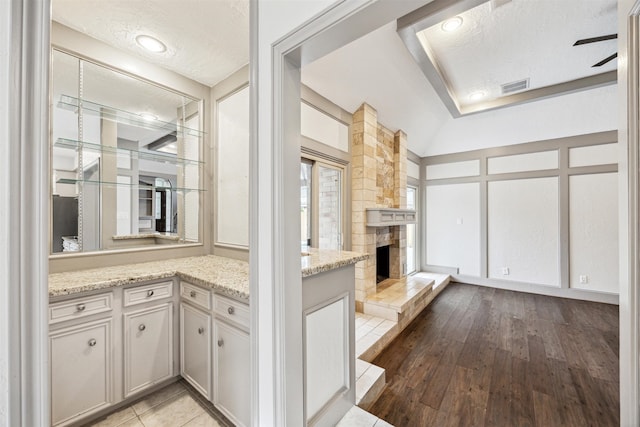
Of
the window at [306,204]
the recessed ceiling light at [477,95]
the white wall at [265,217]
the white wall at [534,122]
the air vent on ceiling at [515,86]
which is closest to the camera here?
the white wall at [265,217]

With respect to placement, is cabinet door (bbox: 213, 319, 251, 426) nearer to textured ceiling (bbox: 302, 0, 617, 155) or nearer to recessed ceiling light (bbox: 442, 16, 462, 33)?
textured ceiling (bbox: 302, 0, 617, 155)

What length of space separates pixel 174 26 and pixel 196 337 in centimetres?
222

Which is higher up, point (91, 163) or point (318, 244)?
point (91, 163)

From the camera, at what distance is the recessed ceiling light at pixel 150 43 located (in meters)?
2.01

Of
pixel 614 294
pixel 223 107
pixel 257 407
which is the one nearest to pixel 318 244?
pixel 223 107

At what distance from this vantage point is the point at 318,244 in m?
3.16

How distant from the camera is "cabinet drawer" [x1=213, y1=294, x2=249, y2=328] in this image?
1.50 metres

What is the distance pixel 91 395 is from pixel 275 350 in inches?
54.2

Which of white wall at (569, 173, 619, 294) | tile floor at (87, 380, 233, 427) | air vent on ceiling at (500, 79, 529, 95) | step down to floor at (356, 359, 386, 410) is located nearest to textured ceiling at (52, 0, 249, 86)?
tile floor at (87, 380, 233, 427)

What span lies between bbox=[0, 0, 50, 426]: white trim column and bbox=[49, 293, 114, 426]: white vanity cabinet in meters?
1.08

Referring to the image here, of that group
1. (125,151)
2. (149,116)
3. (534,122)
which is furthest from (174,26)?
(534,122)

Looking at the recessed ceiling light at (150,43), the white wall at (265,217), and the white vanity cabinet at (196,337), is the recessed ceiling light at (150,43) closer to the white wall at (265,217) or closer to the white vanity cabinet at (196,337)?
the white wall at (265,217)

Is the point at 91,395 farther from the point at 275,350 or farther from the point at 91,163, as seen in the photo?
the point at 91,163

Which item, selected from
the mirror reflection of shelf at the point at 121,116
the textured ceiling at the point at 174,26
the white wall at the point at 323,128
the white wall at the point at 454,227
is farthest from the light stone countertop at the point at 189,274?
the white wall at the point at 454,227
